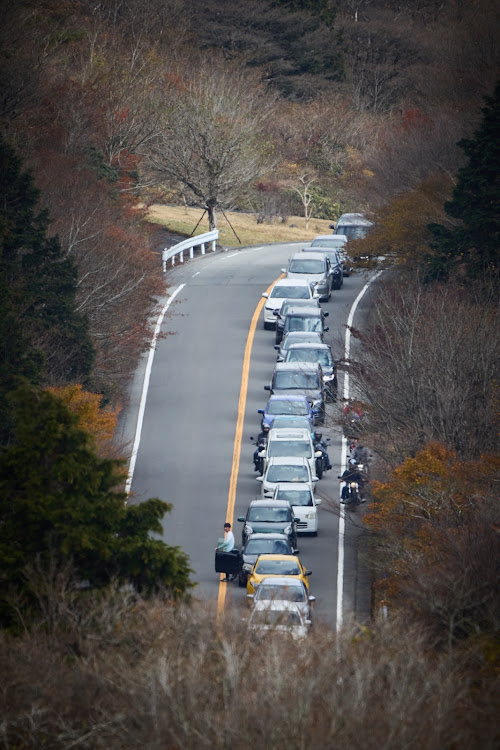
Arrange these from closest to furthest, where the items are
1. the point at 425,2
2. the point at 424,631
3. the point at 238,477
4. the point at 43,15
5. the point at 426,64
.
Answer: the point at 424,631 → the point at 238,477 → the point at 43,15 → the point at 426,64 → the point at 425,2

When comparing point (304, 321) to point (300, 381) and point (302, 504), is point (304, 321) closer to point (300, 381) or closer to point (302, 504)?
point (300, 381)

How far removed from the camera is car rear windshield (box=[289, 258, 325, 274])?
157 feet

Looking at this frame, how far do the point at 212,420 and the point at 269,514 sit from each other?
9569 millimetres

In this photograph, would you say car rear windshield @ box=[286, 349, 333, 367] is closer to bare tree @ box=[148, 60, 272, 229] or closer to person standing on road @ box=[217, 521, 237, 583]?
person standing on road @ box=[217, 521, 237, 583]

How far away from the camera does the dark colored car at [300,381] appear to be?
1441 inches

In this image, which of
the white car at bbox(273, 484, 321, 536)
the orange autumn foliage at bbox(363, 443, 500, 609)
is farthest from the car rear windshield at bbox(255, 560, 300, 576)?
the white car at bbox(273, 484, 321, 536)

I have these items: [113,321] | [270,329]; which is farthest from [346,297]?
[113,321]

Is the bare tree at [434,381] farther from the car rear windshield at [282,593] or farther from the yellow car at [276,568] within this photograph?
the car rear windshield at [282,593]

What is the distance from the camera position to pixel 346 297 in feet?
160

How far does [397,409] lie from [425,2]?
285ft

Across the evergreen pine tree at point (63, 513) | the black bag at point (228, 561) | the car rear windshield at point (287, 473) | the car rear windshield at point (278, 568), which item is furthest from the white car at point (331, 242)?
the evergreen pine tree at point (63, 513)

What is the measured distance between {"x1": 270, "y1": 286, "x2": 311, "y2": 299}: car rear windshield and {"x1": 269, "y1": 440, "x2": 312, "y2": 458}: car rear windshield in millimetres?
13128

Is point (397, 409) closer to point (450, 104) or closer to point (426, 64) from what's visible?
point (450, 104)

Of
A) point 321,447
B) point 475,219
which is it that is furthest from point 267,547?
point 475,219
